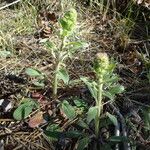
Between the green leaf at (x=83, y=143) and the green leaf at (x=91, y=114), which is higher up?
the green leaf at (x=91, y=114)

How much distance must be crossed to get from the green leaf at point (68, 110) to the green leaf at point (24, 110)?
0.56 feet

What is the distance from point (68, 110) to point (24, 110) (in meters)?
0.25

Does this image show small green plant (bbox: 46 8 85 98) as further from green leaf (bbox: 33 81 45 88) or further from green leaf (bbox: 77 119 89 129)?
green leaf (bbox: 77 119 89 129)

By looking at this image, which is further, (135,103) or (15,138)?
(135,103)

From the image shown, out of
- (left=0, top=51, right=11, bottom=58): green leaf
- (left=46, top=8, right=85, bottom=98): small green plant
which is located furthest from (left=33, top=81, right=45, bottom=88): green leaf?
(left=0, top=51, right=11, bottom=58): green leaf

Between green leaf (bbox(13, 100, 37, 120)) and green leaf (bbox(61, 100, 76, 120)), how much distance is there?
17 cm

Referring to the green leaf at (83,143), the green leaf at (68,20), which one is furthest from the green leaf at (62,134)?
the green leaf at (68,20)

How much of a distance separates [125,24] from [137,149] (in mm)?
1175

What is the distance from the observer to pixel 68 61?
8.45 ft

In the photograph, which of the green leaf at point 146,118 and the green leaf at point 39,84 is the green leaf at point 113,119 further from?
the green leaf at point 39,84

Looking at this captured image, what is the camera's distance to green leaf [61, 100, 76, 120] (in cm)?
212

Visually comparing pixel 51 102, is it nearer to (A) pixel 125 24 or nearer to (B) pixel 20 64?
(B) pixel 20 64

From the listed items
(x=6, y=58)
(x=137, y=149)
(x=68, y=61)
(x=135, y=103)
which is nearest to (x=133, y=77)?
(x=135, y=103)

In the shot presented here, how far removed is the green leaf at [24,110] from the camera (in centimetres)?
213
